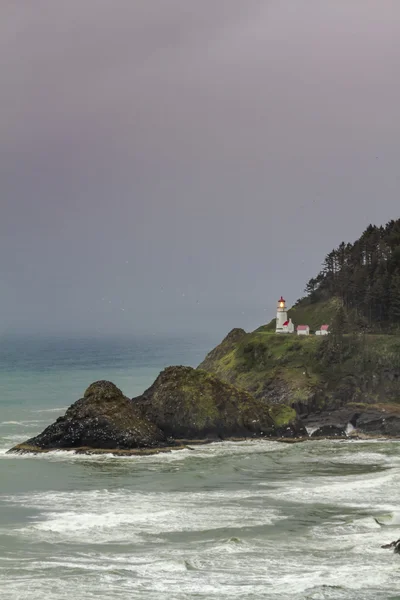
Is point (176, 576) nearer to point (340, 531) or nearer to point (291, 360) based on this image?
point (340, 531)

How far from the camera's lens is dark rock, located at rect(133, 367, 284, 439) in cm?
8144

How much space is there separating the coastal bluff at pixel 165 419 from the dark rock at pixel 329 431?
175 centimetres

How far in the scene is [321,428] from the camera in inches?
3334

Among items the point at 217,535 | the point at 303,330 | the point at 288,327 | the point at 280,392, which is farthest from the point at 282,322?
the point at 217,535

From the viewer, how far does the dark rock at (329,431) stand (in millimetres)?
83938

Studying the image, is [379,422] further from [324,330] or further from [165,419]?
[324,330]

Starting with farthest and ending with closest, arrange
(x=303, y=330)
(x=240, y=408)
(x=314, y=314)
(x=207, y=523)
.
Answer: (x=314, y=314) < (x=303, y=330) < (x=240, y=408) < (x=207, y=523)

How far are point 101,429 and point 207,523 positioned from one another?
2811cm

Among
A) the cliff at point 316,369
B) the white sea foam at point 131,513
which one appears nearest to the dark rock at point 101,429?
the white sea foam at point 131,513

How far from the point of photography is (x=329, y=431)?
3319 inches

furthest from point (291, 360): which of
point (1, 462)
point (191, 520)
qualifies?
point (191, 520)

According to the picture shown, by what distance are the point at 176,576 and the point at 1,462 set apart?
36.1 metres

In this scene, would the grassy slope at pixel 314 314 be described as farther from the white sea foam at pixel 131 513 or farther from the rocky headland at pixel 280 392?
the white sea foam at pixel 131 513

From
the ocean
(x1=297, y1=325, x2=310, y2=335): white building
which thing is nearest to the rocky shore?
the ocean
